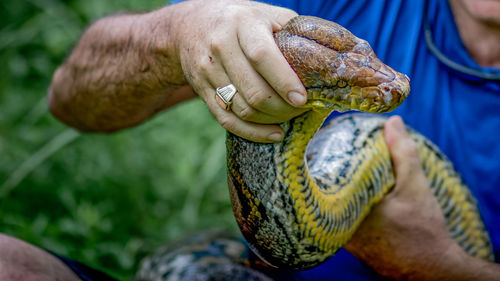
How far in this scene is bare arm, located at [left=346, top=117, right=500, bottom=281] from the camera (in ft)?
6.12

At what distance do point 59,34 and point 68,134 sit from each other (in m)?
1.25

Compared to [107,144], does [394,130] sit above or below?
above

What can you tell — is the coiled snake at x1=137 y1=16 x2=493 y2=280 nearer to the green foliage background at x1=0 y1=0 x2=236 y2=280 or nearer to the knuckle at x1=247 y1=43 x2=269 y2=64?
the knuckle at x1=247 y1=43 x2=269 y2=64

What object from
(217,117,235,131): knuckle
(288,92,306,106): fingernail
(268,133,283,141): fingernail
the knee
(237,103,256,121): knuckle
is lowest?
the knee

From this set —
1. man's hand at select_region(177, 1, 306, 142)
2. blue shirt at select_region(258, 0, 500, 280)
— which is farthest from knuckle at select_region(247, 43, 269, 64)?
blue shirt at select_region(258, 0, 500, 280)

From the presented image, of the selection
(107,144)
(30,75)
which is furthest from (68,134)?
(30,75)

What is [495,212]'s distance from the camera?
2.11m

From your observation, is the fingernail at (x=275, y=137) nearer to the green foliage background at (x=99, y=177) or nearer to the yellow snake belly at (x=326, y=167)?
the yellow snake belly at (x=326, y=167)

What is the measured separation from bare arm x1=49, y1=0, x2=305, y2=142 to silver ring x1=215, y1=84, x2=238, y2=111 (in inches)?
0.6

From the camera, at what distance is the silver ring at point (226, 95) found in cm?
126

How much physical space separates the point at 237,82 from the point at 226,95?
5cm

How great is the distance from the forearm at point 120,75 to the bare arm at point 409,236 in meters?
0.89

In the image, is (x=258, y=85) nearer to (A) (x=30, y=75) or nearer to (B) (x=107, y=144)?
(B) (x=107, y=144)

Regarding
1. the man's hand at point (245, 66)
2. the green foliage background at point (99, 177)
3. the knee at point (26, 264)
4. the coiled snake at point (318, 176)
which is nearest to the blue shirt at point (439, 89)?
the coiled snake at point (318, 176)
